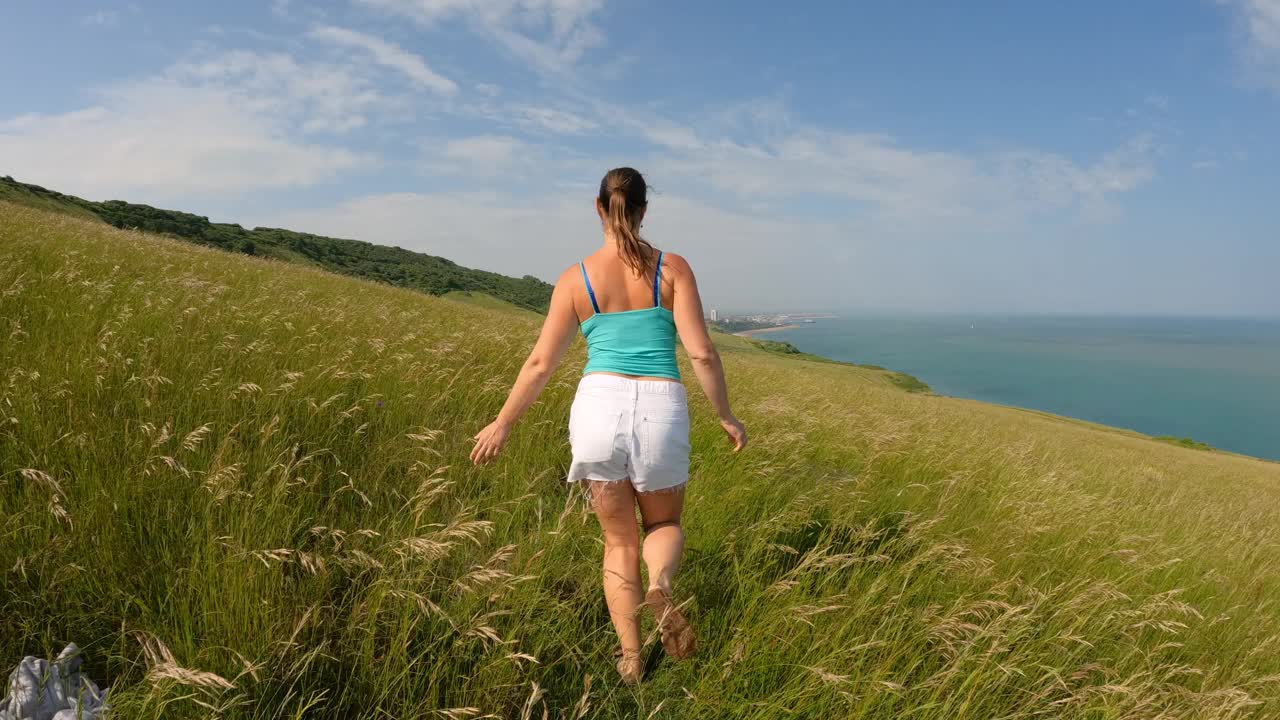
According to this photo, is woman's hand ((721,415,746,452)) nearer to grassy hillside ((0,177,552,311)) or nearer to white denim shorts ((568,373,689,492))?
white denim shorts ((568,373,689,492))

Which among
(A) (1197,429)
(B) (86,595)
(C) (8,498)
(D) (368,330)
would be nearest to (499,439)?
(B) (86,595)

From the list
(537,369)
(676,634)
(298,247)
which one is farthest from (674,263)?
(298,247)

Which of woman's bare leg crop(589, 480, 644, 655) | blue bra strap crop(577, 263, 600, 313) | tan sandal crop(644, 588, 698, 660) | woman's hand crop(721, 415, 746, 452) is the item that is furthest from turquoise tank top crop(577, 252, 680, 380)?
Answer: tan sandal crop(644, 588, 698, 660)

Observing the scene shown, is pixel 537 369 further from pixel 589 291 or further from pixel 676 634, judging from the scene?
pixel 676 634

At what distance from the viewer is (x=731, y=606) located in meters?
2.75

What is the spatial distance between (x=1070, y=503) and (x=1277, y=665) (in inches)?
63.6

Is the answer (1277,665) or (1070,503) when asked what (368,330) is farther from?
(1277,665)

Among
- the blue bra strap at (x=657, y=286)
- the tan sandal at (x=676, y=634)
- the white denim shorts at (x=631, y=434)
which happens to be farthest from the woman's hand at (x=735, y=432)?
the tan sandal at (x=676, y=634)

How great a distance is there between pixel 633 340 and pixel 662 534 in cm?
96

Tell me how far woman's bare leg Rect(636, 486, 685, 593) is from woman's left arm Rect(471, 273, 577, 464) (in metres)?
0.75

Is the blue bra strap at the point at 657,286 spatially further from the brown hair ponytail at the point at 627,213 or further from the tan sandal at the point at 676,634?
the tan sandal at the point at 676,634

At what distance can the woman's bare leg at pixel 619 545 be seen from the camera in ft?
8.59

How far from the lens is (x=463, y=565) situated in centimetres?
266

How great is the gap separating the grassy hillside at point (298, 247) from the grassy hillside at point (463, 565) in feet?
84.7
